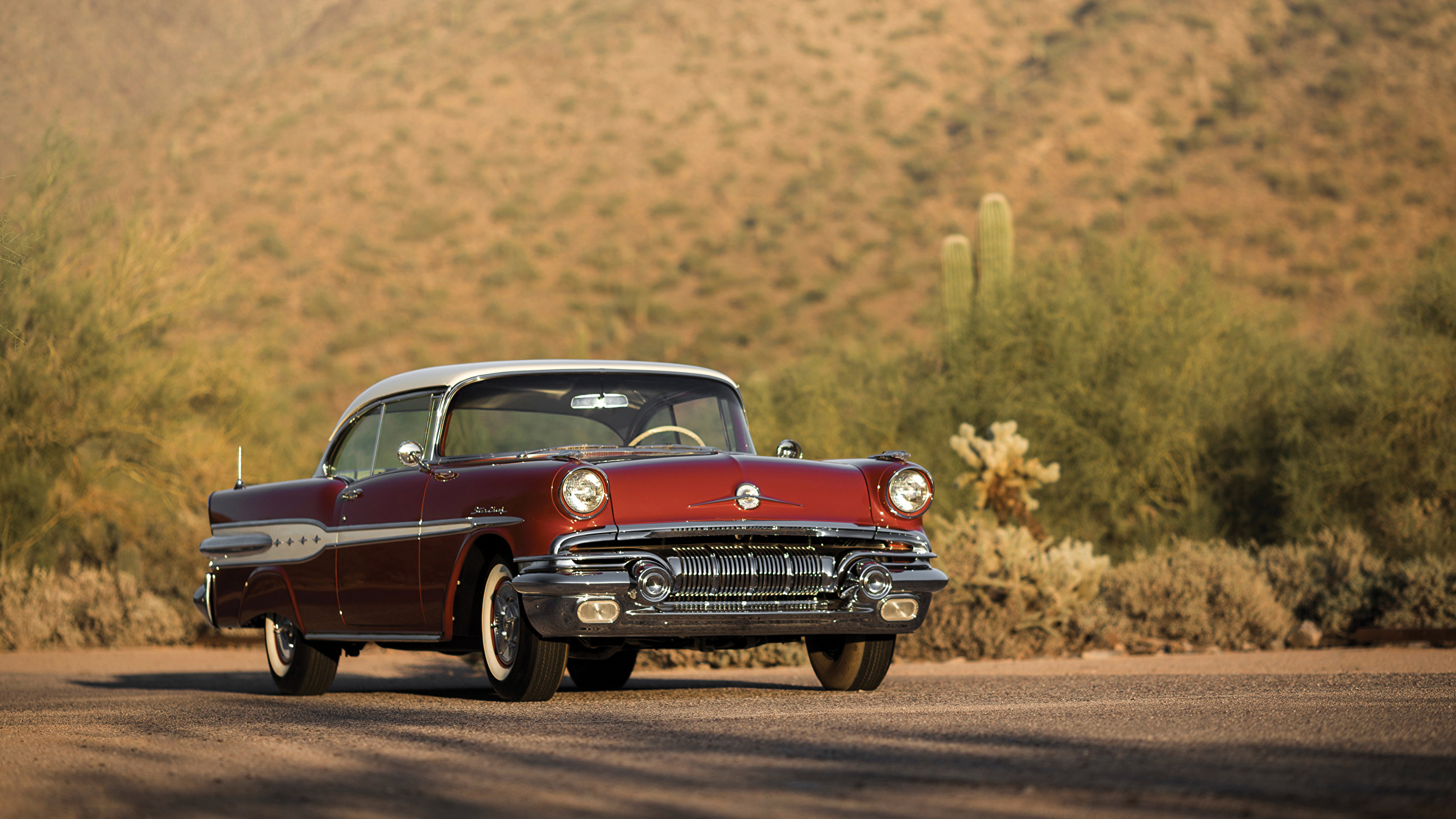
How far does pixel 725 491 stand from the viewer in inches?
299

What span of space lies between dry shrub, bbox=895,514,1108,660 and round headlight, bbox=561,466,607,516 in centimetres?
611

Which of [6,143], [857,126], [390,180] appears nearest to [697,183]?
[857,126]

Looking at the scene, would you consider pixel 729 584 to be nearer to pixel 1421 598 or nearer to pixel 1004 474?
pixel 1004 474

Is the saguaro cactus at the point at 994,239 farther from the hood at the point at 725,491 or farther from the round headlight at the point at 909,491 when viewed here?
the hood at the point at 725,491

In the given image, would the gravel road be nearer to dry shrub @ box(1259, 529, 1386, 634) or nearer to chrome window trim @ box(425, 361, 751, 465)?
chrome window trim @ box(425, 361, 751, 465)

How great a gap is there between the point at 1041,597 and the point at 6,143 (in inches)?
1140

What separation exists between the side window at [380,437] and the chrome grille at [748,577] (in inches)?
78.7

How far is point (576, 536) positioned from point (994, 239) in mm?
20048

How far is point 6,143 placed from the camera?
3441cm

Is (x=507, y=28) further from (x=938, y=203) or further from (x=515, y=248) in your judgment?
(x=938, y=203)

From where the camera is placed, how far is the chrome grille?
7.46 m

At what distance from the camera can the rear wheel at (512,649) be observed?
767cm

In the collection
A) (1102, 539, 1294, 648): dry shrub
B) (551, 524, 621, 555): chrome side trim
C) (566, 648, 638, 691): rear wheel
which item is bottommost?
(1102, 539, 1294, 648): dry shrub

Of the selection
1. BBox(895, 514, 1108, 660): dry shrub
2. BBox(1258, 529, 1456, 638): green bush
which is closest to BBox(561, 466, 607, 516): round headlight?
BBox(895, 514, 1108, 660): dry shrub
